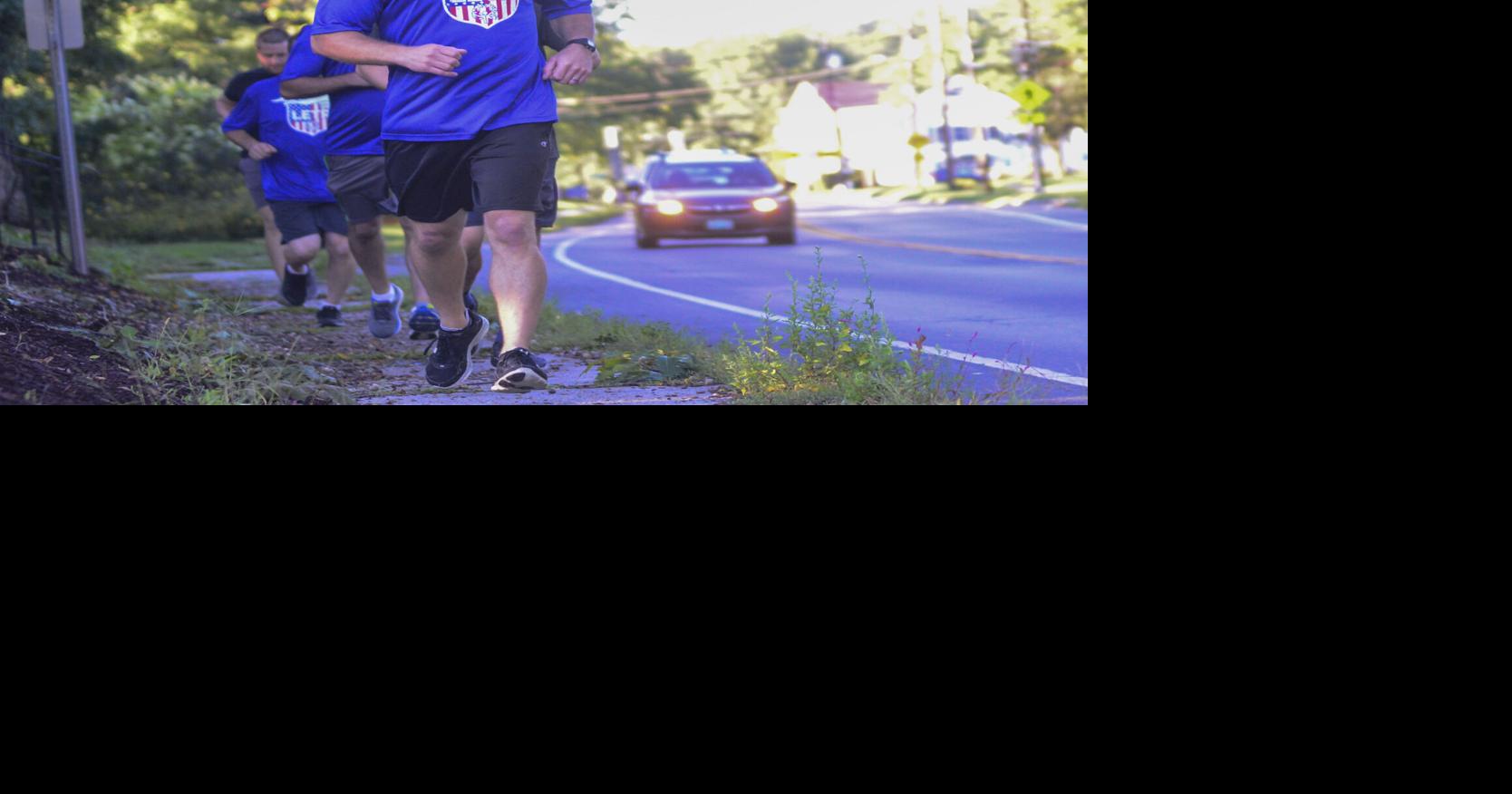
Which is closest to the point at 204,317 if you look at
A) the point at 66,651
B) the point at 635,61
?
the point at 66,651

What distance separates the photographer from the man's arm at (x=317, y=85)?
21.0 ft

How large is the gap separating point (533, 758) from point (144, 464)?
8.36ft

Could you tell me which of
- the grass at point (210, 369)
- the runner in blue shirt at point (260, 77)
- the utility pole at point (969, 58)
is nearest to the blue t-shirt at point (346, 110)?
the runner in blue shirt at point (260, 77)

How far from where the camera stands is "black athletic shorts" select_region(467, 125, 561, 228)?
18.0 feet

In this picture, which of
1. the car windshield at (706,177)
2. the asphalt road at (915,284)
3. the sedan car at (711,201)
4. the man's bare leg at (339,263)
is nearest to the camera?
the asphalt road at (915,284)

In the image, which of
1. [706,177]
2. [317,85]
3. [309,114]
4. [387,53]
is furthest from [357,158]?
[706,177]

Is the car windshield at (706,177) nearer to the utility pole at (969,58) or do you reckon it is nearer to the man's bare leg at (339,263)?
the man's bare leg at (339,263)

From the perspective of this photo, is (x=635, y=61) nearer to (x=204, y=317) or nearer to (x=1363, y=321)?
(x=204, y=317)

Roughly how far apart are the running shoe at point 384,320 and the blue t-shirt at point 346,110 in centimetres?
62

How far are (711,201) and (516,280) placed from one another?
8815mm

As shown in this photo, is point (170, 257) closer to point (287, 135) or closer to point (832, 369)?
point (287, 135)

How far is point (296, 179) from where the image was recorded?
726 cm

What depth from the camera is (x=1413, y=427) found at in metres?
4.92

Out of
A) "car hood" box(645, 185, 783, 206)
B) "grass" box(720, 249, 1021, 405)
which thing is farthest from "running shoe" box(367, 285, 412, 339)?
"car hood" box(645, 185, 783, 206)
